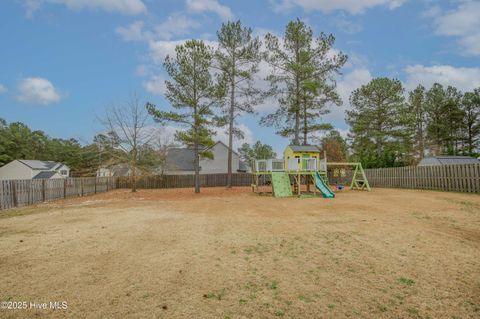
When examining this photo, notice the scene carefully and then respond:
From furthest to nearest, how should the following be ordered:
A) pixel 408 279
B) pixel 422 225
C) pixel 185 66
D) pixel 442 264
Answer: pixel 185 66 → pixel 422 225 → pixel 442 264 → pixel 408 279

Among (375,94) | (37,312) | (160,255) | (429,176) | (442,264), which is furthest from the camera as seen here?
(375,94)

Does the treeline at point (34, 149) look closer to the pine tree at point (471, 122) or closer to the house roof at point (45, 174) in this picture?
the house roof at point (45, 174)

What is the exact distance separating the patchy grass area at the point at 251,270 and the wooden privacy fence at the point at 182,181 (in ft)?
79.6

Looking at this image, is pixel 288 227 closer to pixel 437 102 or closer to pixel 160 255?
pixel 160 255

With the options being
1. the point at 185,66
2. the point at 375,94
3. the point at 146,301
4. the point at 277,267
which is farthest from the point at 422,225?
the point at 375,94

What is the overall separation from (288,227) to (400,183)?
17906 mm

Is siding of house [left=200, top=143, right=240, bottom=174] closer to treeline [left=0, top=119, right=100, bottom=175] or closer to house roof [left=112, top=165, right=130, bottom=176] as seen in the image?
house roof [left=112, top=165, right=130, bottom=176]

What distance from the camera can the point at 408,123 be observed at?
31453 millimetres

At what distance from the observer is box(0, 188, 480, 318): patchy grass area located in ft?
10.4

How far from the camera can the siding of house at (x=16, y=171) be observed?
4288cm

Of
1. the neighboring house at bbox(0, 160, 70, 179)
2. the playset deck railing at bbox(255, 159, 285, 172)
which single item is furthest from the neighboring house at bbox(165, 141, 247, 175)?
the playset deck railing at bbox(255, 159, 285, 172)

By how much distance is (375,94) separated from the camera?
32.3 meters

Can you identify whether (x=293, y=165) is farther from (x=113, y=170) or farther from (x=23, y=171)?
(x=23, y=171)

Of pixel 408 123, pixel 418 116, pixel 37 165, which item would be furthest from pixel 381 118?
pixel 37 165
